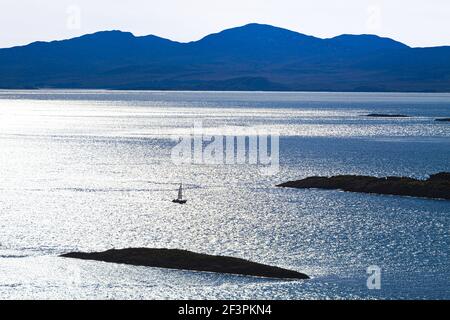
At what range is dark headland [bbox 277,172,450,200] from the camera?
101500 millimetres

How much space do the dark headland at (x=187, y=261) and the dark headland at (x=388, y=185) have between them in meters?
43.4

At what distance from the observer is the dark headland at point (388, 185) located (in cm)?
10150

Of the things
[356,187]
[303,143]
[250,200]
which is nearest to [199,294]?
[250,200]

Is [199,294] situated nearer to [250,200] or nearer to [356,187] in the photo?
[250,200]

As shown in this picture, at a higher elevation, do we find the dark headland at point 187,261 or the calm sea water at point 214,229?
the dark headland at point 187,261

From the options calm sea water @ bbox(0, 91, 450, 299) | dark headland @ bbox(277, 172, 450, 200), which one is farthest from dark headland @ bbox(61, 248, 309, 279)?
dark headland @ bbox(277, 172, 450, 200)

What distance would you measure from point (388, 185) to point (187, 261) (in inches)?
1890

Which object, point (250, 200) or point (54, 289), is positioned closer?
point (54, 289)

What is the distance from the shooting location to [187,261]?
6322cm

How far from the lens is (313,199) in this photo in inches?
3971

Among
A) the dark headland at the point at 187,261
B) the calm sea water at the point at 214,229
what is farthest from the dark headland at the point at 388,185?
the dark headland at the point at 187,261

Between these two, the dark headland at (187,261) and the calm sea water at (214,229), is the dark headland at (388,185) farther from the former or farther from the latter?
the dark headland at (187,261)

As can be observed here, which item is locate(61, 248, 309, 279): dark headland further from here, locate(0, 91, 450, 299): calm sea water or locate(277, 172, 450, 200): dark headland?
locate(277, 172, 450, 200): dark headland

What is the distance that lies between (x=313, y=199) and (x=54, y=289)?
46.9m
